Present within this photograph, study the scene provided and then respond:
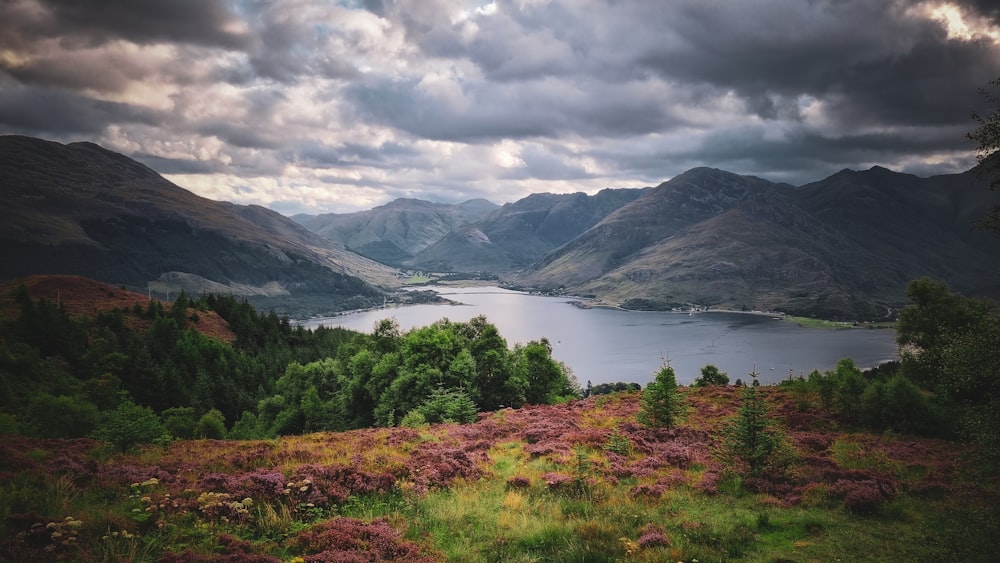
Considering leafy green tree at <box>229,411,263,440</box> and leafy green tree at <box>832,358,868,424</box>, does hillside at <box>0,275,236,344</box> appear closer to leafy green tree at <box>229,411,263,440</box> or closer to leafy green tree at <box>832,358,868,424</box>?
leafy green tree at <box>229,411,263,440</box>

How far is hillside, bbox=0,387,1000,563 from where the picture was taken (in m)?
11.3

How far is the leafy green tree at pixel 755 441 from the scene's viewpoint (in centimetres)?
1870

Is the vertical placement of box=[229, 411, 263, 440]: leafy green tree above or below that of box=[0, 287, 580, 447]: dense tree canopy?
below

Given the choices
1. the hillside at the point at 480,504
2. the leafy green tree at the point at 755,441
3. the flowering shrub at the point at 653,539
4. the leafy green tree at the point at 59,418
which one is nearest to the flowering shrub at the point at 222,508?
the hillside at the point at 480,504

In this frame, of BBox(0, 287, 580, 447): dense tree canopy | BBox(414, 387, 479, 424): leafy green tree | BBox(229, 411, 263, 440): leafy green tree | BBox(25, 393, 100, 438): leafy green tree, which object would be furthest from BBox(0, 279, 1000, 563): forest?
BBox(229, 411, 263, 440): leafy green tree

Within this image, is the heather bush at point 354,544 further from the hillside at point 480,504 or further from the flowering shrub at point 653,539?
the flowering shrub at point 653,539

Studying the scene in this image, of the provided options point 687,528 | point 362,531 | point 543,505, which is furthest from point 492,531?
point 687,528

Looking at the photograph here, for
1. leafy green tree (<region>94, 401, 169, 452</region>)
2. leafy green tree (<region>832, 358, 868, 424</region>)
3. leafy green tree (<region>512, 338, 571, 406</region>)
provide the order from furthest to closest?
leafy green tree (<region>512, 338, 571, 406</region>) → leafy green tree (<region>832, 358, 868, 424</region>) → leafy green tree (<region>94, 401, 169, 452</region>)

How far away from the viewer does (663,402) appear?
27.3 m

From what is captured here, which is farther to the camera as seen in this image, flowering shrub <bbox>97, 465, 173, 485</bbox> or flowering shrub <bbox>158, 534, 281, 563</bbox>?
flowering shrub <bbox>97, 465, 173, 485</bbox>

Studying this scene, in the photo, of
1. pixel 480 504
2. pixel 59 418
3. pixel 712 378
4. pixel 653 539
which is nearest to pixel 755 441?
pixel 653 539

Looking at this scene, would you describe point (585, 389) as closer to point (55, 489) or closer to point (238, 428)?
point (238, 428)

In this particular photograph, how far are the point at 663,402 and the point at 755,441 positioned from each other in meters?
8.33

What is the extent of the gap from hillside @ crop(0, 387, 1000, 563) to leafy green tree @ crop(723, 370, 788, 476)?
70cm
